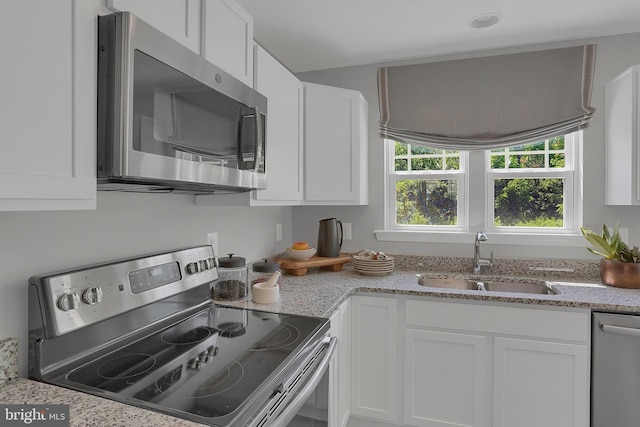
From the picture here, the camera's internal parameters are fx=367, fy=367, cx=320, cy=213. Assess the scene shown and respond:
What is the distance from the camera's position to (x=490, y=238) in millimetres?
2412

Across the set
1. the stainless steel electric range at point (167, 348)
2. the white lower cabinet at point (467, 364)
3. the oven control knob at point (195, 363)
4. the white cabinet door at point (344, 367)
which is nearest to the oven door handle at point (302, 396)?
the stainless steel electric range at point (167, 348)

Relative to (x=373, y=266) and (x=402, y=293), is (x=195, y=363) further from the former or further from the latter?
(x=373, y=266)

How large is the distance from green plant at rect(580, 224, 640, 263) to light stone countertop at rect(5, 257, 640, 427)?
0.17 m

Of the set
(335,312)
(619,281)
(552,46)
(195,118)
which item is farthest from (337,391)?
(552,46)

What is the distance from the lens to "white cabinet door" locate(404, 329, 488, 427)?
1.82m

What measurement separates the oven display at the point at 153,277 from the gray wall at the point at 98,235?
105 mm

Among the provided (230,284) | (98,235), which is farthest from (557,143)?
(98,235)

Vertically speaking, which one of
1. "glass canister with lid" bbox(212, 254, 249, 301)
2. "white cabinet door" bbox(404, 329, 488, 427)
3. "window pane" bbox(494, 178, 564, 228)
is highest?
"window pane" bbox(494, 178, 564, 228)

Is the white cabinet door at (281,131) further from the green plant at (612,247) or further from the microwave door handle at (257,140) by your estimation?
the green plant at (612,247)

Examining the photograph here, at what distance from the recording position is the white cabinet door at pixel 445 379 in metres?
1.82

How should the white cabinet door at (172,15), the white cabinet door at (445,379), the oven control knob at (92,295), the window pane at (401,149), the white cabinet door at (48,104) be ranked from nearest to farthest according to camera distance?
the white cabinet door at (48,104) < the white cabinet door at (172,15) < the oven control knob at (92,295) < the white cabinet door at (445,379) < the window pane at (401,149)

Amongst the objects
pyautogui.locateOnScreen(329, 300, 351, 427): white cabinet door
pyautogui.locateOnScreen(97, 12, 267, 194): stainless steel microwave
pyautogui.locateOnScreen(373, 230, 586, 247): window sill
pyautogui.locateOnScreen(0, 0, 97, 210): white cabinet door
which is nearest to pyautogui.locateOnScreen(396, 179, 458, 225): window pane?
pyautogui.locateOnScreen(373, 230, 586, 247): window sill

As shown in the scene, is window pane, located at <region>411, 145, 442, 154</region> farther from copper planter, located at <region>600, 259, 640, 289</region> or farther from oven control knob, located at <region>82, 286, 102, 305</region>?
oven control knob, located at <region>82, 286, 102, 305</region>

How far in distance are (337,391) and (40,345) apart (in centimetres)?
126
